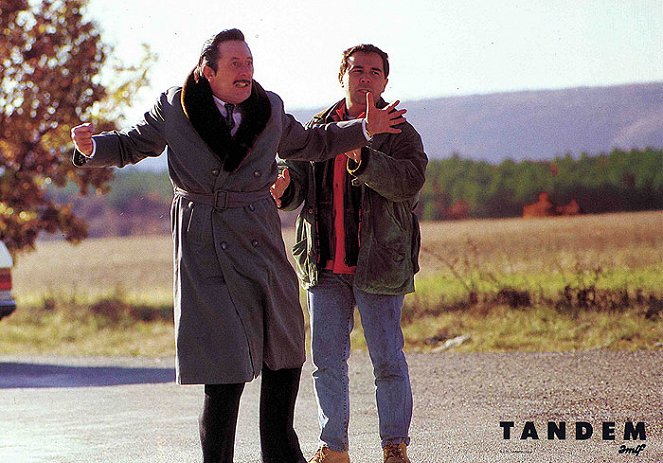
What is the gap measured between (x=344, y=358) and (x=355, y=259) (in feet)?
1.50

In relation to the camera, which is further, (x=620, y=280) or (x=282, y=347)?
(x=620, y=280)

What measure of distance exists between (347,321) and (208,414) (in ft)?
4.08

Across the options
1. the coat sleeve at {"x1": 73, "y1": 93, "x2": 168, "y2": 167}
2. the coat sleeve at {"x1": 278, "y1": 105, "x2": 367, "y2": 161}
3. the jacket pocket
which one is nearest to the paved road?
the jacket pocket

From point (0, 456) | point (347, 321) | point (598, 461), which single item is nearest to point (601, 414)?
point (598, 461)

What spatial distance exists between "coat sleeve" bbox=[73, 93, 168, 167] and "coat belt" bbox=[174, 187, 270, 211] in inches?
9.4

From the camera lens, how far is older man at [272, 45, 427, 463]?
674cm

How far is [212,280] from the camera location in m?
5.83

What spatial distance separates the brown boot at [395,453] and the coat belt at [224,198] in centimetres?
148

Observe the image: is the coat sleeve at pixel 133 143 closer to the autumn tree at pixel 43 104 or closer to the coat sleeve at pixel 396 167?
the coat sleeve at pixel 396 167

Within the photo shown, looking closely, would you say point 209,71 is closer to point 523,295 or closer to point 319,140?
point 319,140

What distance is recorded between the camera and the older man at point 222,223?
5.80 metres

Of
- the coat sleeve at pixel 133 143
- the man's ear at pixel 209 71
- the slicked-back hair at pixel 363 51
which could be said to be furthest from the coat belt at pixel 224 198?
the slicked-back hair at pixel 363 51

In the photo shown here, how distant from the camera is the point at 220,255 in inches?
229

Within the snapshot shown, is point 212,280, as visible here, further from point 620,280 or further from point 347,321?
point 620,280
